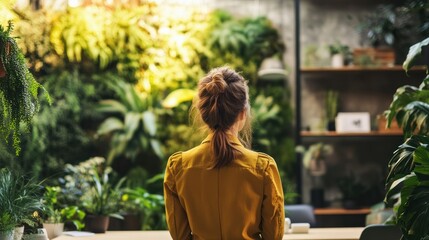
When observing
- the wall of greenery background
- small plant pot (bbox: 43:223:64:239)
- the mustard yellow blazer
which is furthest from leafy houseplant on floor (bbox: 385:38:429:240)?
the wall of greenery background

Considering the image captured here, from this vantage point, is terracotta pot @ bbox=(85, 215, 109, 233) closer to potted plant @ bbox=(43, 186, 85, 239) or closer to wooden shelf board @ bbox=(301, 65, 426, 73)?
potted plant @ bbox=(43, 186, 85, 239)

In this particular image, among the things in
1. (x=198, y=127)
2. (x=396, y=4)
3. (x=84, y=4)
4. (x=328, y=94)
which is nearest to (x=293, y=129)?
(x=328, y=94)

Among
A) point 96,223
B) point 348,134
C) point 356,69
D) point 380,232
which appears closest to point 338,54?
point 356,69

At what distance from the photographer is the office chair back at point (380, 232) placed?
382 centimetres

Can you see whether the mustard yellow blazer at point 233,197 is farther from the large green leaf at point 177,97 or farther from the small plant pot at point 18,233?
the large green leaf at point 177,97

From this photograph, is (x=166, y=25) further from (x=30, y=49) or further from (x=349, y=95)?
(x=349, y=95)

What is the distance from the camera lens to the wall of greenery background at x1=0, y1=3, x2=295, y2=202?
8.24 m

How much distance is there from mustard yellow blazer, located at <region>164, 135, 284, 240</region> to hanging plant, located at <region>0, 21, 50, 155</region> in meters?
1.03

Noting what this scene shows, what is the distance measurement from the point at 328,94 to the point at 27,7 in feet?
10.4

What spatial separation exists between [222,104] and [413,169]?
4.50 ft

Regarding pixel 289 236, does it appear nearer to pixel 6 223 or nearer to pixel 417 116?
pixel 417 116

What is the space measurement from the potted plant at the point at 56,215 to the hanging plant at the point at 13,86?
3.11 ft

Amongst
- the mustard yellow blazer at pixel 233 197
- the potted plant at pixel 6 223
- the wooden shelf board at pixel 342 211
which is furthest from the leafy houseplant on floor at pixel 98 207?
the wooden shelf board at pixel 342 211

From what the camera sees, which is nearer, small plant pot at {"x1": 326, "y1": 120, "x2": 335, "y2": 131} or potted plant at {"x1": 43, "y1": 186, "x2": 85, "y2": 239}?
potted plant at {"x1": 43, "y1": 186, "x2": 85, "y2": 239}
